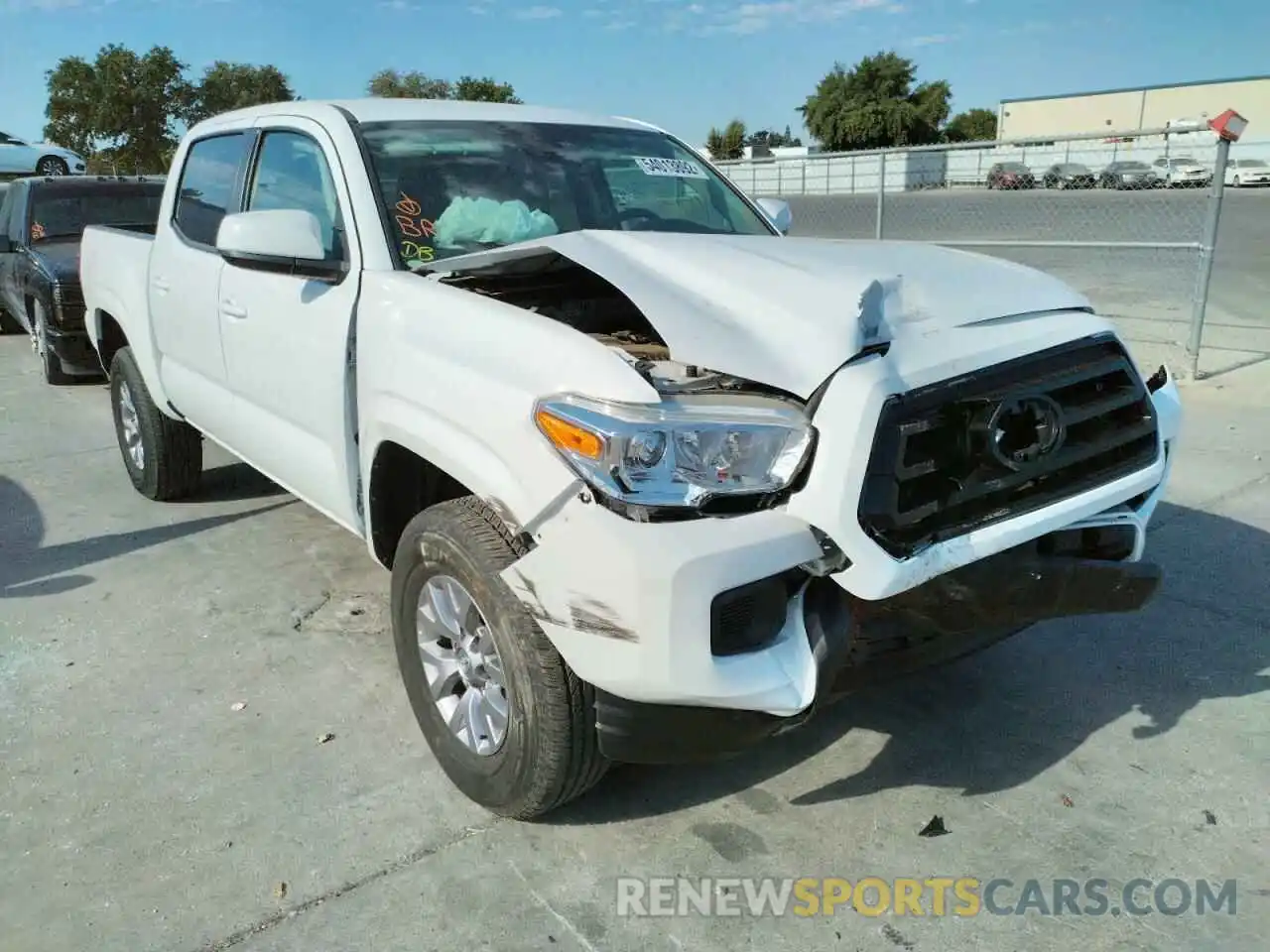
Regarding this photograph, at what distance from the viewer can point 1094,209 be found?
35.2ft

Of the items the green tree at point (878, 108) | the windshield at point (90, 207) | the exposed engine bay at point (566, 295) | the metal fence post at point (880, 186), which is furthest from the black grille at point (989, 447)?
the green tree at point (878, 108)

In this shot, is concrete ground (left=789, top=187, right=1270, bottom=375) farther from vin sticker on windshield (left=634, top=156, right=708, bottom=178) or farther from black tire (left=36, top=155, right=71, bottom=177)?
black tire (left=36, top=155, right=71, bottom=177)

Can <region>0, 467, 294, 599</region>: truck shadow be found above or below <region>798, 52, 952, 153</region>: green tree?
below

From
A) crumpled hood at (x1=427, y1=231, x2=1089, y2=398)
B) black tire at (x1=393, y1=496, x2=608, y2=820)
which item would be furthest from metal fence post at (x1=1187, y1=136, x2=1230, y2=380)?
black tire at (x1=393, y1=496, x2=608, y2=820)

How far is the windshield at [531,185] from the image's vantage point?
3.28 meters

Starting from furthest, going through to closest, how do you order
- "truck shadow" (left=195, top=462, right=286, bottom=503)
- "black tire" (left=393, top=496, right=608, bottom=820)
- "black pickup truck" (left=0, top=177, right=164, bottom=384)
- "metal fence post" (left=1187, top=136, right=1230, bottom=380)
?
1. "black pickup truck" (left=0, top=177, right=164, bottom=384)
2. "metal fence post" (left=1187, top=136, right=1230, bottom=380)
3. "truck shadow" (left=195, top=462, right=286, bottom=503)
4. "black tire" (left=393, top=496, right=608, bottom=820)

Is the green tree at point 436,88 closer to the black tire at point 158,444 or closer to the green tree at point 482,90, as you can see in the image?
the green tree at point 482,90

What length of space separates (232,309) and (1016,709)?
3172mm

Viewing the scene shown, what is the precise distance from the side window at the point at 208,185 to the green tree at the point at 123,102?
126 ft

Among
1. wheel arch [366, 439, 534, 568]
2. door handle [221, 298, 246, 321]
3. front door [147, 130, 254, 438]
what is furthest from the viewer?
front door [147, 130, 254, 438]

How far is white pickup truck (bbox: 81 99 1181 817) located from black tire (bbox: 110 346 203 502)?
205 centimetres

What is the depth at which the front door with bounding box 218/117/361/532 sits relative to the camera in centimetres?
312

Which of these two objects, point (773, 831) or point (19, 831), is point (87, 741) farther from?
point (773, 831)

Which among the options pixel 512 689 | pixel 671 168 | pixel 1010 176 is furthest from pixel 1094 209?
pixel 512 689
